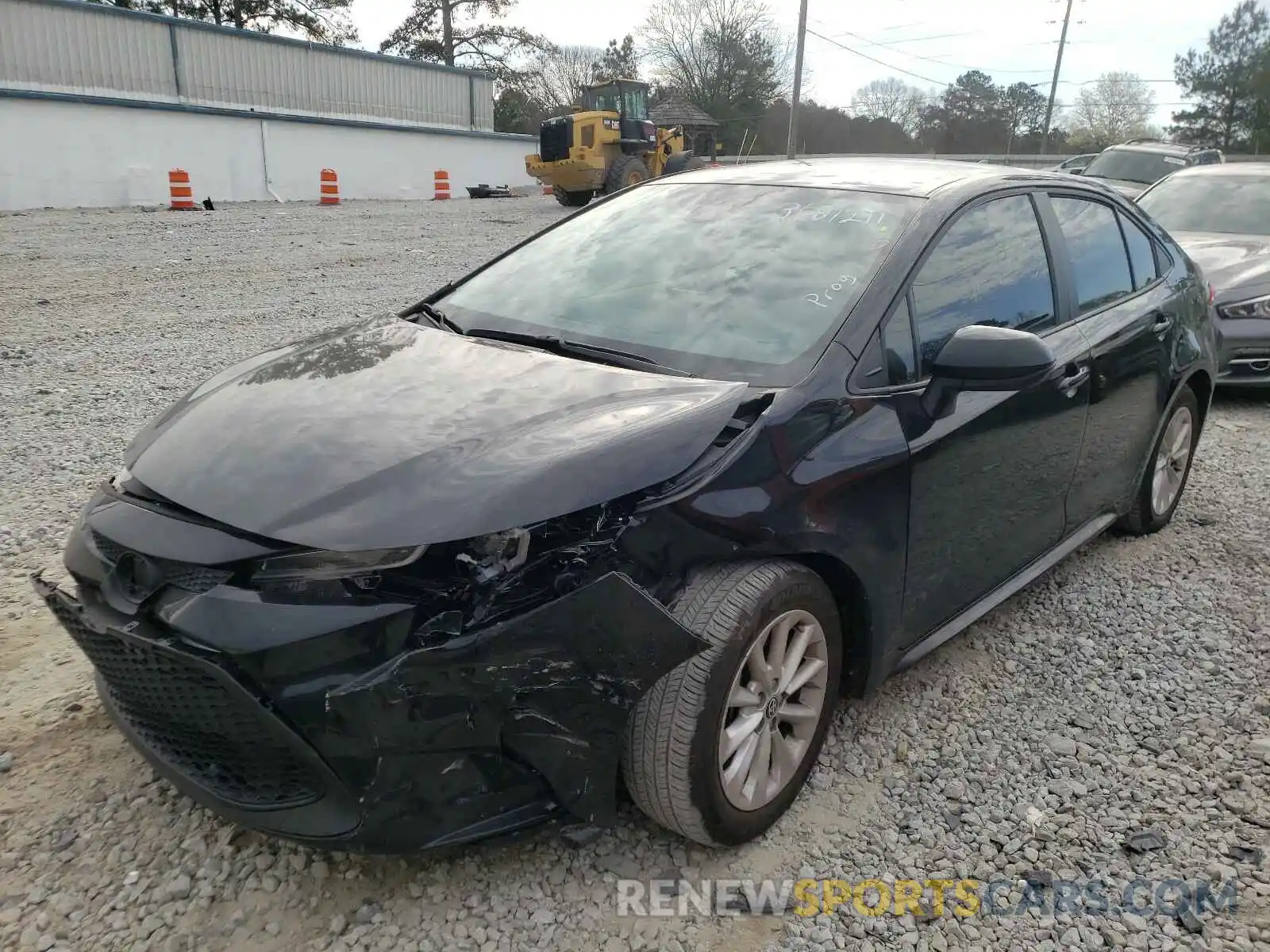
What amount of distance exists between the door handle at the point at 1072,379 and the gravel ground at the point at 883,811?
36.2 inches

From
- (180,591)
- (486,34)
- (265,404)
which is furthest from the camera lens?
(486,34)

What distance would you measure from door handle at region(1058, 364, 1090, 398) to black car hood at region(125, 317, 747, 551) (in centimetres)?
140

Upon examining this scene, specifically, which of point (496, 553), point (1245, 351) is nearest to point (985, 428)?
point (496, 553)

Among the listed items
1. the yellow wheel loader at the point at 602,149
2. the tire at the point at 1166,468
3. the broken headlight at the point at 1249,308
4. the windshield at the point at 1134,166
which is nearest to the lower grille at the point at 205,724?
the tire at the point at 1166,468

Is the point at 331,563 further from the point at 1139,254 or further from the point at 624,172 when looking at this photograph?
the point at 624,172

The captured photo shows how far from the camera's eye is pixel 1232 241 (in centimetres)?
712

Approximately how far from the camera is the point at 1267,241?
7.05 m

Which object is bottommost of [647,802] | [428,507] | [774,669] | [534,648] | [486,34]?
[647,802]

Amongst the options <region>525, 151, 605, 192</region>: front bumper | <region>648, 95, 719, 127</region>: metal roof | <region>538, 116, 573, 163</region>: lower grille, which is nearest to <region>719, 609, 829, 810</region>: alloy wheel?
<region>525, 151, 605, 192</region>: front bumper

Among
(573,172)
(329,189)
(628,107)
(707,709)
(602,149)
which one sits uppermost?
(628,107)

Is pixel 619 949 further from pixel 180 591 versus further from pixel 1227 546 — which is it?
pixel 1227 546

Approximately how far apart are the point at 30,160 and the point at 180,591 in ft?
72.8

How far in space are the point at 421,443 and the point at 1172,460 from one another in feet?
12.0

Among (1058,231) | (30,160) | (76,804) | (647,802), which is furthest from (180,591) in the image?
(30,160)
